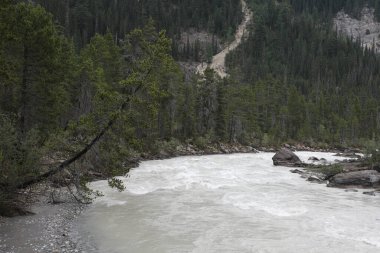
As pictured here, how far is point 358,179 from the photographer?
31062mm

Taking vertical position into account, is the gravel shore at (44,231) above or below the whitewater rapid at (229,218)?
above

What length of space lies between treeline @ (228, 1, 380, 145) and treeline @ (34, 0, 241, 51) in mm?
15441

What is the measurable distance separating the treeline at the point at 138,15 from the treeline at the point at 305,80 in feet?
50.7

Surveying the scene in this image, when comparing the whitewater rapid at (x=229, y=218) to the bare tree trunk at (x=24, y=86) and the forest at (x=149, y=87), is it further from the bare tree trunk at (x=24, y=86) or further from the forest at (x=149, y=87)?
the bare tree trunk at (x=24, y=86)

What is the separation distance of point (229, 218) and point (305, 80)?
130374 mm

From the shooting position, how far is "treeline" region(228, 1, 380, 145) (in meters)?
88.9

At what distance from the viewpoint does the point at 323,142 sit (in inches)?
3388

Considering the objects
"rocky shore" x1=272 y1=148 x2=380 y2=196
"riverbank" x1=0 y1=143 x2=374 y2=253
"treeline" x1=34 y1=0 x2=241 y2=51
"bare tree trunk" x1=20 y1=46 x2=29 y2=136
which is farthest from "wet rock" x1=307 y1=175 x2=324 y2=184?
"treeline" x1=34 y1=0 x2=241 y2=51

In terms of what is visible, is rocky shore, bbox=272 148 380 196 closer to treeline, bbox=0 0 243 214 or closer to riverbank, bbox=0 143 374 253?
treeline, bbox=0 0 243 214

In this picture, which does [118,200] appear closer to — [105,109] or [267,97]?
[105,109]

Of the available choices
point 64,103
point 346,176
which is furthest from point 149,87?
point 346,176

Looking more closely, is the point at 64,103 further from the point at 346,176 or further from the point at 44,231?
the point at 346,176

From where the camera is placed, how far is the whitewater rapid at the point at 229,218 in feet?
51.0

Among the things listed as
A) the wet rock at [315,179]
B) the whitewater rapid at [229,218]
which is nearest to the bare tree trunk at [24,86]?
the whitewater rapid at [229,218]
